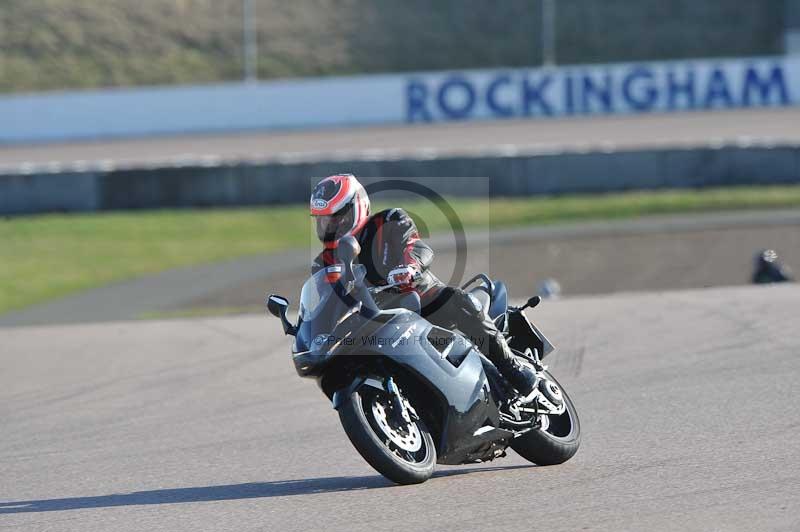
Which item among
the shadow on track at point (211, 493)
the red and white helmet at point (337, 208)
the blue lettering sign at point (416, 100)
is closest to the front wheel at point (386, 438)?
the shadow on track at point (211, 493)

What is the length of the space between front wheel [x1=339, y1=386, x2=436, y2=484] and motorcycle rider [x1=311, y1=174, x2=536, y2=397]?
0.55m

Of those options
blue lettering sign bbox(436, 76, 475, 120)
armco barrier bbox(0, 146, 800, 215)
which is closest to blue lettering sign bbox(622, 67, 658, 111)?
blue lettering sign bbox(436, 76, 475, 120)

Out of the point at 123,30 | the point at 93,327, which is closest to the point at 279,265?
the point at 93,327

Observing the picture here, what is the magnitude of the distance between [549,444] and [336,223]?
162 centimetres

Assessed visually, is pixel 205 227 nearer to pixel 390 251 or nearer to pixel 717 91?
pixel 390 251

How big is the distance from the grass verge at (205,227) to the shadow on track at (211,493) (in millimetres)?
12845

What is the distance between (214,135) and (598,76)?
1146cm

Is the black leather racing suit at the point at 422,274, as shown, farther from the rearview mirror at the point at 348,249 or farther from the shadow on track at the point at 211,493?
the shadow on track at the point at 211,493

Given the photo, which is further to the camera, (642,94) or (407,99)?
(407,99)

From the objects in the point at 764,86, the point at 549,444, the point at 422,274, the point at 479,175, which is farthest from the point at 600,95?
the point at 422,274

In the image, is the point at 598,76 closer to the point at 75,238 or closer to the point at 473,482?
the point at 75,238

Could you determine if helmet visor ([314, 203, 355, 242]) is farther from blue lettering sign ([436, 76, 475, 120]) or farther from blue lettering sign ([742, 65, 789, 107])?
blue lettering sign ([742, 65, 789, 107])

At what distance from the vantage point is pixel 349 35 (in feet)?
151

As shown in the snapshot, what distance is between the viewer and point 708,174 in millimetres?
24422
